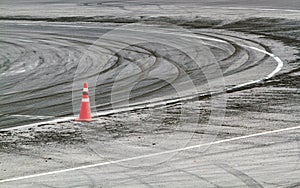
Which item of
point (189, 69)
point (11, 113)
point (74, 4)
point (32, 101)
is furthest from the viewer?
point (74, 4)

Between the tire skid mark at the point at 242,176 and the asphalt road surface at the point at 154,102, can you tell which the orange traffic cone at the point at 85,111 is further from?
the tire skid mark at the point at 242,176

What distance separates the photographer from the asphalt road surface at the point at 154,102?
10.4 m

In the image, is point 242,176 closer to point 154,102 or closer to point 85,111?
point 85,111

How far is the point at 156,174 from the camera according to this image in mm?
10148

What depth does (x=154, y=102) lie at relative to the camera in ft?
51.5

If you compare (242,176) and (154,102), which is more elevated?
(242,176)

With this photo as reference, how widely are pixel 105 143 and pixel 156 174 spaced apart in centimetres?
213

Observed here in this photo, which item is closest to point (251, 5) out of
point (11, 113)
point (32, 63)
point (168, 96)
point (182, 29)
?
point (182, 29)

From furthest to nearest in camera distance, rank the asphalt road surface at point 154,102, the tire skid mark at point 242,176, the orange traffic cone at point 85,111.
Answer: the orange traffic cone at point 85,111
the asphalt road surface at point 154,102
the tire skid mark at point 242,176

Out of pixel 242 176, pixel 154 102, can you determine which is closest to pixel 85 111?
pixel 154 102

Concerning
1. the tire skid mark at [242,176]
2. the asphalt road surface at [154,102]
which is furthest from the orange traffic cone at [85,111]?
the tire skid mark at [242,176]

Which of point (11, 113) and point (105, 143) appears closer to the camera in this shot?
point (105, 143)

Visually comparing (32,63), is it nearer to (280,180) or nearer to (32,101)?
(32,101)

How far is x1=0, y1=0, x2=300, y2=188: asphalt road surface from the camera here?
34.2 ft
